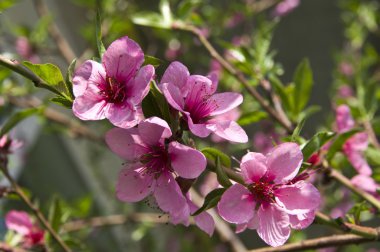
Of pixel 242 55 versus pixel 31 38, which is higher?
pixel 242 55

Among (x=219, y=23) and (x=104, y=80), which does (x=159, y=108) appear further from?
(x=219, y=23)

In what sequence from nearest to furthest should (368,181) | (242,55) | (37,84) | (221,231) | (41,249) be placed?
1. (37,84)
2. (368,181)
3. (41,249)
4. (242,55)
5. (221,231)

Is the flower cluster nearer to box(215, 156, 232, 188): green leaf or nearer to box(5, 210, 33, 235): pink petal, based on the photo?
box(215, 156, 232, 188): green leaf

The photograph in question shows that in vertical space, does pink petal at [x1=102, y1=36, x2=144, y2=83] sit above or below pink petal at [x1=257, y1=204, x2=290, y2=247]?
above

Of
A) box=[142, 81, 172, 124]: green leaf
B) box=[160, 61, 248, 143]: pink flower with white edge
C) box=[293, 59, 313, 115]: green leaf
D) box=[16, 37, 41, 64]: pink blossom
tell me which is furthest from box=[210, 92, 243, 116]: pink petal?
box=[16, 37, 41, 64]: pink blossom

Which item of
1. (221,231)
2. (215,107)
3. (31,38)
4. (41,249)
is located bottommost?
(221,231)

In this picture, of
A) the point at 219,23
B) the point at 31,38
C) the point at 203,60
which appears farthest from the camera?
the point at 203,60

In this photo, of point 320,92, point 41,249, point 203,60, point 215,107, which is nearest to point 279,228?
point 215,107

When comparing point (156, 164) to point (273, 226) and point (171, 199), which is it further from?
point (273, 226)
